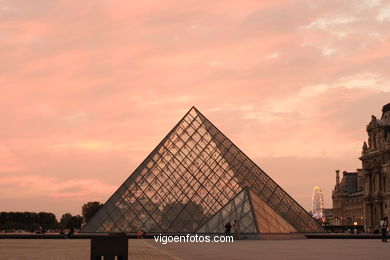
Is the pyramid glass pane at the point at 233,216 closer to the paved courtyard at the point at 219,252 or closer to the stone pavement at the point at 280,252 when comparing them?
the paved courtyard at the point at 219,252

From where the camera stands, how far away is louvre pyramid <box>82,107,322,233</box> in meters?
39.0

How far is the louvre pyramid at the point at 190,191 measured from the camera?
39.0 metres

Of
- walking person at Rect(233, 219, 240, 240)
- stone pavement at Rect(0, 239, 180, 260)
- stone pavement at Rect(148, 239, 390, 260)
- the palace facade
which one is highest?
the palace facade

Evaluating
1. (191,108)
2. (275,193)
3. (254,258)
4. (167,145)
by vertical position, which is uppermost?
(191,108)

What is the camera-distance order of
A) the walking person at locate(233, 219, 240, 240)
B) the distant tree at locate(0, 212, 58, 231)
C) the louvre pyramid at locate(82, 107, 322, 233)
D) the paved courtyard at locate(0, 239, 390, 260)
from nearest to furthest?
1. the paved courtyard at locate(0, 239, 390, 260)
2. the walking person at locate(233, 219, 240, 240)
3. the louvre pyramid at locate(82, 107, 322, 233)
4. the distant tree at locate(0, 212, 58, 231)

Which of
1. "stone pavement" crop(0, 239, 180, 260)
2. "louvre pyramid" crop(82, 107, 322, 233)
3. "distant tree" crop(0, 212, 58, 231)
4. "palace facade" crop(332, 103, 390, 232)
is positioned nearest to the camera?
"stone pavement" crop(0, 239, 180, 260)

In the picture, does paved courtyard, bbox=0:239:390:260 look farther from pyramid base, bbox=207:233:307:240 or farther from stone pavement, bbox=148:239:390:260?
pyramid base, bbox=207:233:307:240

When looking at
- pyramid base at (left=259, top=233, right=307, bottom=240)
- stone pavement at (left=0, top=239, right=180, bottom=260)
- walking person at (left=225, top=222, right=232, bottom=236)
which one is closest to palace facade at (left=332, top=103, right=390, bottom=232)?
pyramid base at (left=259, top=233, right=307, bottom=240)

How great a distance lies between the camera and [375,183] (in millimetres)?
83062

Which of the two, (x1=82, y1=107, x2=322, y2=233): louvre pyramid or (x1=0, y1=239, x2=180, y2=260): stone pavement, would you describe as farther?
(x1=82, y1=107, x2=322, y2=233): louvre pyramid

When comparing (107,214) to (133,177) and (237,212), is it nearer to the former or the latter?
(133,177)

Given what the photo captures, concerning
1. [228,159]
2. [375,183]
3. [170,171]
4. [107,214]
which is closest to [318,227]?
[228,159]

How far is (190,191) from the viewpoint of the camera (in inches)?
1587

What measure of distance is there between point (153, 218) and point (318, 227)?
1054cm
